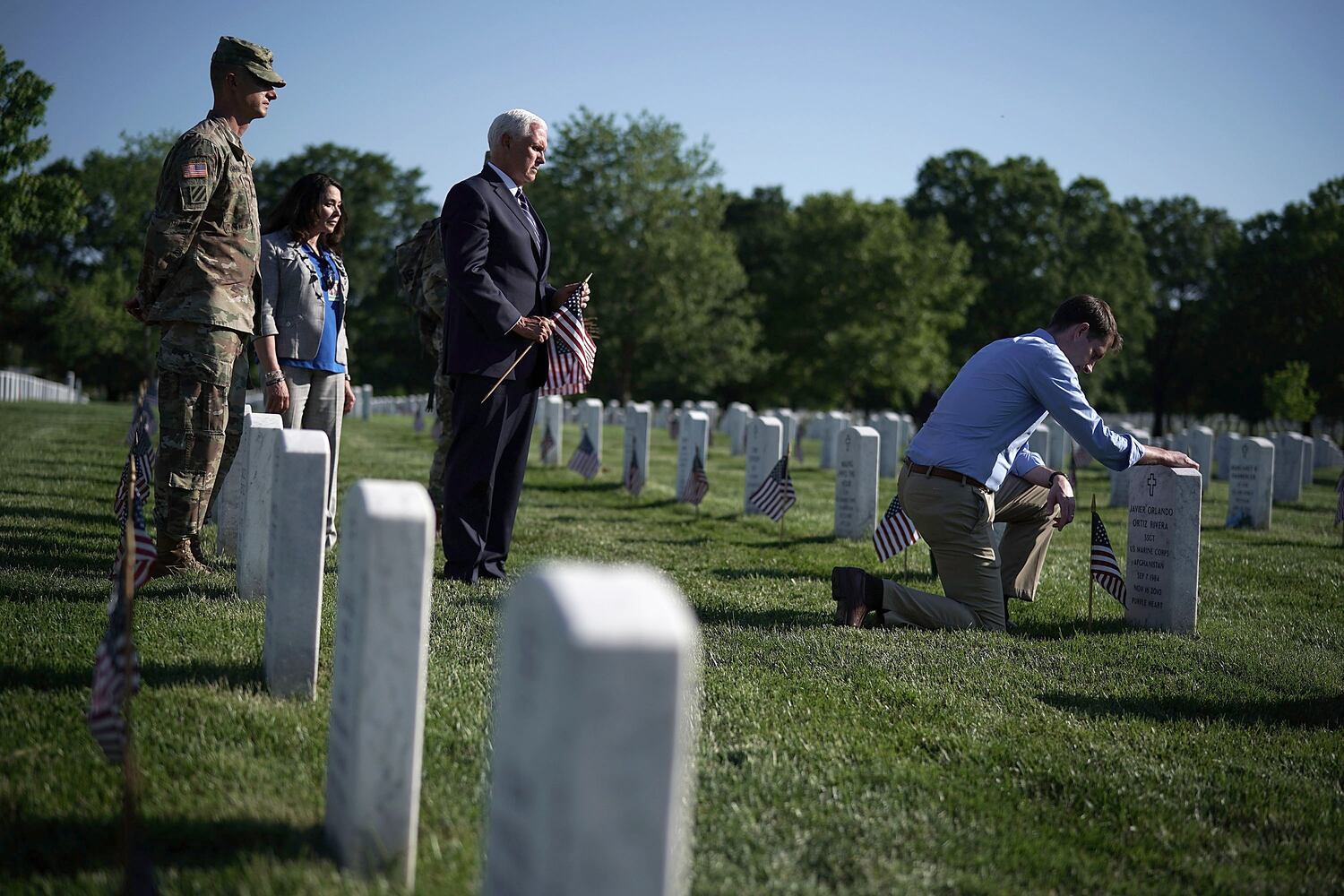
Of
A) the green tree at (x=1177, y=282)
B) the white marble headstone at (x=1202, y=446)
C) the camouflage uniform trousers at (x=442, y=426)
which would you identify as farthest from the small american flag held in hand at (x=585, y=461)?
the green tree at (x=1177, y=282)

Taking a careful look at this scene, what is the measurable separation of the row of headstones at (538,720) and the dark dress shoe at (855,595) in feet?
10.5

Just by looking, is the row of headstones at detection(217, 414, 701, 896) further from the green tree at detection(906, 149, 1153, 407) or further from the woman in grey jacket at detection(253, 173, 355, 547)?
the green tree at detection(906, 149, 1153, 407)

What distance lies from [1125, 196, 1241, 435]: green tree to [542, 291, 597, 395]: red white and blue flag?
2530 inches

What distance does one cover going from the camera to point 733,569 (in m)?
7.92

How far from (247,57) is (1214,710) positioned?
5349 mm

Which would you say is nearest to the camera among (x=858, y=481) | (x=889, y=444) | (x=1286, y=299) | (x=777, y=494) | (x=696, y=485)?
(x=777, y=494)

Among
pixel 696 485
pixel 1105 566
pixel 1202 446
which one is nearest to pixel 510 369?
pixel 1105 566

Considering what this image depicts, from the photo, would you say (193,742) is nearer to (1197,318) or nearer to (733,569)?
(733,569)

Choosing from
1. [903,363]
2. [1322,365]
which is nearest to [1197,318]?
[1322,365]

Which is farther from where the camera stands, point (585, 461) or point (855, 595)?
point (585, 461)

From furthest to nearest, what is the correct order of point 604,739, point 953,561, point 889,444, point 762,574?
point 889,444, point 762,574, point 953,561, point 604,739

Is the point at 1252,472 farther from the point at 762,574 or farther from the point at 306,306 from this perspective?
the point at 306,306

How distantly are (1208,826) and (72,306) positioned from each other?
50531 mm

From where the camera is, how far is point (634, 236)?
46.2 meters
